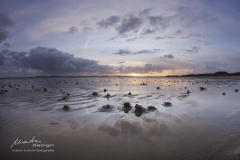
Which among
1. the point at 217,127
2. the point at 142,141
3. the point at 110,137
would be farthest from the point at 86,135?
the point at 217,127

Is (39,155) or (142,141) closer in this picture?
(39,155)

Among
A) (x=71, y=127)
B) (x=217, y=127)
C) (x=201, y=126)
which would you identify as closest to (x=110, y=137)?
(x=71, y=127)

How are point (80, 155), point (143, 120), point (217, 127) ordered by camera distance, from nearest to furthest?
point (80, 155), point (217, 127), point (143, 120)

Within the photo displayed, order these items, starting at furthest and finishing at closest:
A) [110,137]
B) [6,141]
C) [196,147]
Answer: [110,137] < [6,141] < [196,147]

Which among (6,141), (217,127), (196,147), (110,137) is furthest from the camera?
(217,127)

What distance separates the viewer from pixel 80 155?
16.4 ft

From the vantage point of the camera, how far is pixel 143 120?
349 inches

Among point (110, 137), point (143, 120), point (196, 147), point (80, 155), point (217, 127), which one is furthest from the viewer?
point (143, 120)

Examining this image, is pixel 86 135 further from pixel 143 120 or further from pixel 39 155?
pixel 143 120

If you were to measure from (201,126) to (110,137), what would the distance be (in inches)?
194

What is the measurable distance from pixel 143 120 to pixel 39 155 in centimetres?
574

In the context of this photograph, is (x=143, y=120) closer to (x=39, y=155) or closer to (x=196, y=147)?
(x=196, y=147)

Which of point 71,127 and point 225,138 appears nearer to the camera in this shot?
point 225,138

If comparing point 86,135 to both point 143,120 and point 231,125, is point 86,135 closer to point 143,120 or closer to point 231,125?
point 143,120
